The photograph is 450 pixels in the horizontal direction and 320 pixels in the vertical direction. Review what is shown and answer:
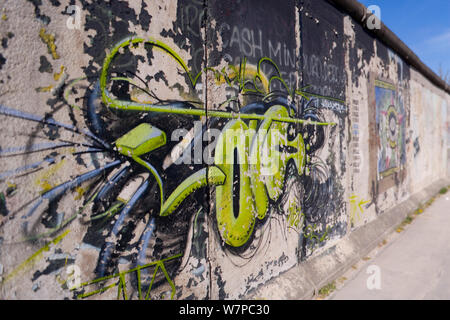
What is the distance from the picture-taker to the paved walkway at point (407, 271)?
3094mm

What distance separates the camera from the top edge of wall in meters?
4.30

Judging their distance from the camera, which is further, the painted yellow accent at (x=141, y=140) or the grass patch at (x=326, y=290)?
the grass patch at (x=326, y=290)

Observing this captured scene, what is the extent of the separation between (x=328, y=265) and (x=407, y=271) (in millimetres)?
1044

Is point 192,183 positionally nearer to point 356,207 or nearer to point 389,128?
point 356,207

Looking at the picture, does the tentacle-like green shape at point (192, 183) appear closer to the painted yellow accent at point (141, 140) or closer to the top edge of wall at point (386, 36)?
the painted yellow accent at point (141, 140)

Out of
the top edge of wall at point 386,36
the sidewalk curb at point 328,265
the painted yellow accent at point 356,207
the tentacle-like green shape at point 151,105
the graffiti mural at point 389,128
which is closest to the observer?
the tentacle-like green shape at point 151,105

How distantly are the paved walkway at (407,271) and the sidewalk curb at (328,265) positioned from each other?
164 millimetres

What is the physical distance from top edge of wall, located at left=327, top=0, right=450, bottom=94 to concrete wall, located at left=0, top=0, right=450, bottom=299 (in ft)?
2.49

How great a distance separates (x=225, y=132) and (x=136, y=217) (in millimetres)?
982

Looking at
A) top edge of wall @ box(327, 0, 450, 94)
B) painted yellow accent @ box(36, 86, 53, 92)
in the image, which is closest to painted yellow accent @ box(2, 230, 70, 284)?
painted yellow accent @ box(36, 86, 53, 92)

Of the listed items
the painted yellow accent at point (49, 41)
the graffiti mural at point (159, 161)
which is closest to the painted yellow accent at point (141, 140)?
the graffiti mural at point (159, 161)

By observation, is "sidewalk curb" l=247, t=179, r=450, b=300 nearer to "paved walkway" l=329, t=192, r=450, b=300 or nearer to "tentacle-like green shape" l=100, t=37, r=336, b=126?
"paved walkway" l=329, t=192, r=450, b=300

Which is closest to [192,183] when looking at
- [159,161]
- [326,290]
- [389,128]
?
[159,161]
